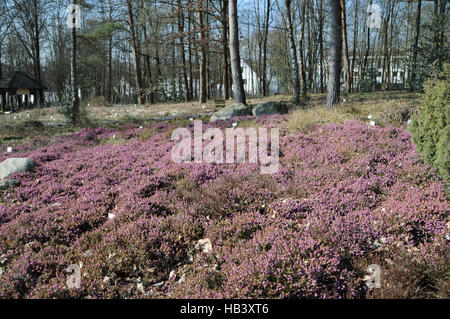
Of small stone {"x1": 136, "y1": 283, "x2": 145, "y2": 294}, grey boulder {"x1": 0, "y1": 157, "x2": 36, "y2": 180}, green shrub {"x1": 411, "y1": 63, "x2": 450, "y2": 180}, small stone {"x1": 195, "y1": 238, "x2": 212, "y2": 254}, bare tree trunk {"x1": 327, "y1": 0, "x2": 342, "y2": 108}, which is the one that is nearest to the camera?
small stone {"x1": 136, "y1": 283, "x2": 145, "y2": 294}

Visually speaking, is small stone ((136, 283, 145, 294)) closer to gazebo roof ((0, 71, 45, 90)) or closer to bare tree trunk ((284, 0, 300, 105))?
bare tree trunk ((284, 0, 300, 105))

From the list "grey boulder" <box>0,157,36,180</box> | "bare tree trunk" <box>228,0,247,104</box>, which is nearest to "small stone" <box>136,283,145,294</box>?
"grey boulder" <box>0,157,36,180</box>

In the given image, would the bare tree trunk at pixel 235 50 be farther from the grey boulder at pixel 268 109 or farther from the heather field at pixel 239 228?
the heather field at pixel 239 228

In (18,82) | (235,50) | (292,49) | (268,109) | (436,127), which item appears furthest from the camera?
(18,82)

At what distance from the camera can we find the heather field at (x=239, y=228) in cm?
268

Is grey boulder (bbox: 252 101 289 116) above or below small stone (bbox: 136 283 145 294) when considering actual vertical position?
above

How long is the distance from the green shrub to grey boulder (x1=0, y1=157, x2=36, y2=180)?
7.62m

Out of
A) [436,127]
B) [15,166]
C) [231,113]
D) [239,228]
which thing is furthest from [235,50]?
[239,228]

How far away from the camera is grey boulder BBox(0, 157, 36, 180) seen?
20.4 feet

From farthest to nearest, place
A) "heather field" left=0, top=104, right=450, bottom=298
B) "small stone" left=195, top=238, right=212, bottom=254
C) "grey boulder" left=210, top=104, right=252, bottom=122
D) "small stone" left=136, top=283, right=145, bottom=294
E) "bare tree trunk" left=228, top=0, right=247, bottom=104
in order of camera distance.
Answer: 1. "bare tree trunk" left=228, top=0, right=247, bottom=104
2. "grey boulder" left=210, top=104, right=252, bottom=122
3. "small stone" left=195, top=238, right=212, bottom=254
4. "small stone" left=136, top=283, right=145, bottom=294
5. "heather field" left=0, top=104, right=450, bottom=298

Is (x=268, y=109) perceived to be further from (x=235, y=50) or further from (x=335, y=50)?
(x=235, y=50)

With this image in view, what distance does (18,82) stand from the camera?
29.4m

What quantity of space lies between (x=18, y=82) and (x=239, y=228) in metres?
34.4
